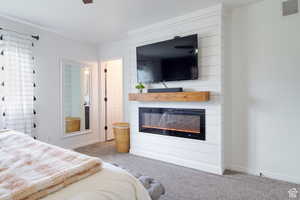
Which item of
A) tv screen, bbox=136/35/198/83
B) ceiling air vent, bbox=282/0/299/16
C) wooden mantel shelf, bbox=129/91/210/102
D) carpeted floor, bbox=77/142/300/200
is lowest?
carpeted floor, bbox=77/142/300/200

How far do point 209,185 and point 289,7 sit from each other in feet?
8.69

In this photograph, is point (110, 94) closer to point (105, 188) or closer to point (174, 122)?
point (174, 122)

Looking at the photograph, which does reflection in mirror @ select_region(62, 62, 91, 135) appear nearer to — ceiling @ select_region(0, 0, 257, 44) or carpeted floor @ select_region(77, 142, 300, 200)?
ceiling @ select_region(0, 0, 257, 44)

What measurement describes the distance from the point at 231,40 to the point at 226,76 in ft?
1.94

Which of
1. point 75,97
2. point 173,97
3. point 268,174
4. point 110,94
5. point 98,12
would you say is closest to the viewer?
point 268,174

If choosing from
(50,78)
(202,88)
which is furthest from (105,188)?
(50,78)

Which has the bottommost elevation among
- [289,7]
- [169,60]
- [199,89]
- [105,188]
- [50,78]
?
[105,188]

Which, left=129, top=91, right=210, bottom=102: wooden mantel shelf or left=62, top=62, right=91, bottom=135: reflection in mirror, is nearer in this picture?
left=129, top=91, right=210, bottom=102: wooden mantel shelf

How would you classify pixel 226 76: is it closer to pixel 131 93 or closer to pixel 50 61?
pixel 131 93

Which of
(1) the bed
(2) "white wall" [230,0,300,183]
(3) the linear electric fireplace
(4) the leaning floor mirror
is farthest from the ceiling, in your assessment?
(1) the bed

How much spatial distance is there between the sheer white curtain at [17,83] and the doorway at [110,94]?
1710 millimetres

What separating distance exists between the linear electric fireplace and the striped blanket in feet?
6.66

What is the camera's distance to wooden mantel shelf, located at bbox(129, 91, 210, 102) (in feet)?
8.86

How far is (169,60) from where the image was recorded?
310 cm
